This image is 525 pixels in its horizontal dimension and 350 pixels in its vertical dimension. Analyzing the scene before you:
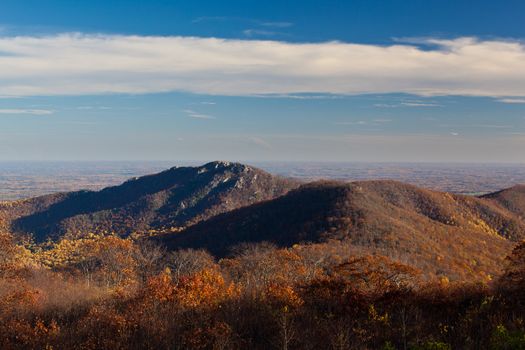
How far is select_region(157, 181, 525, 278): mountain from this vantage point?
352ft

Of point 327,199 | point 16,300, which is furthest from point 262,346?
point 327,199

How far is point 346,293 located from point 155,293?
12940 mm

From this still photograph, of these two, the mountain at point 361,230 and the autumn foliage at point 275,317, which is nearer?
the autumn foliage at point 275,317

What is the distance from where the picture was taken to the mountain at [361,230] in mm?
107375

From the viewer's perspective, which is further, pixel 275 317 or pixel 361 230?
pixel 361 230

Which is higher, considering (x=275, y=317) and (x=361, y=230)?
(x=275, y=317)

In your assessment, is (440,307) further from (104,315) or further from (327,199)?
(327,199)

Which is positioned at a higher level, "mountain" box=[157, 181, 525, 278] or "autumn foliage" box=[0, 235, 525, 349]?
"autumn foliage" box=[0, 235, 525, 349]

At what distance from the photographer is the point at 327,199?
154375 millimetres

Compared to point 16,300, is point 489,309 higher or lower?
higher

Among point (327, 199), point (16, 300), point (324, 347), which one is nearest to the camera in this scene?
point (324, 347)

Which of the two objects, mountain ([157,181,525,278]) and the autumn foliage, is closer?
the autumn foliage

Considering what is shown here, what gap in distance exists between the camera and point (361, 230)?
392 feet

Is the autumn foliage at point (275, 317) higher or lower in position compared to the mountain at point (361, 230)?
higher
